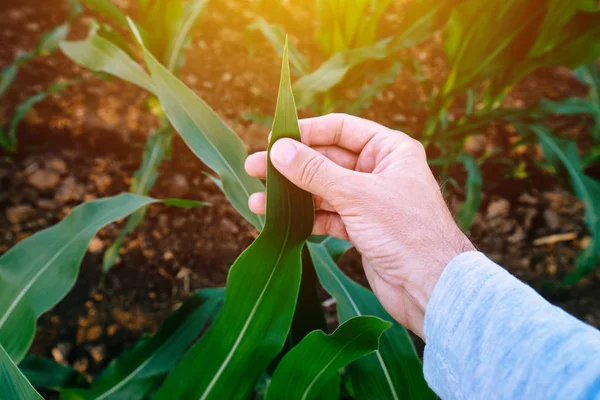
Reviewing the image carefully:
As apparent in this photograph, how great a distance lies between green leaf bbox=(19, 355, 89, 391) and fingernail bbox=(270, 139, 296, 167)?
56cm

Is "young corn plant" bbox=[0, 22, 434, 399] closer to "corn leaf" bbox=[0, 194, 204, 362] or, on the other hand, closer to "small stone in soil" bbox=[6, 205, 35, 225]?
"corn leaf" bbox=[0, 194, 204, 362]

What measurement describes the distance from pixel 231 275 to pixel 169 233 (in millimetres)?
648

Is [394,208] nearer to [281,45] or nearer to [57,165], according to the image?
[281,45]

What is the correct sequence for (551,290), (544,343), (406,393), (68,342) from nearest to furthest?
1. (544,343)
2. (406,393)
3. (68,342)
4. (551,290)

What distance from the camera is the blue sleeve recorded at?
368 millimetres

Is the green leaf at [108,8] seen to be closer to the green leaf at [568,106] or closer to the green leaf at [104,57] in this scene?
the green leaf at [104,57]

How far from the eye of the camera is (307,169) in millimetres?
493

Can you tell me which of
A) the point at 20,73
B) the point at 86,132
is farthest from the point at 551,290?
the point at 20,73

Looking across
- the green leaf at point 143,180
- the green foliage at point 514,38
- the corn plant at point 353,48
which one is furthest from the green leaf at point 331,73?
the green leaf at point 143,180

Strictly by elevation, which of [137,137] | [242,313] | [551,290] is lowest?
[551,290]

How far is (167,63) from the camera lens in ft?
3.45

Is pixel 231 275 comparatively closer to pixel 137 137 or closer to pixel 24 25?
pixel 137 137

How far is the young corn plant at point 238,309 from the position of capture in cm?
50

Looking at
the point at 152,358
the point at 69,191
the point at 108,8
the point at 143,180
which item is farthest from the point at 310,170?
the point at 69,191
